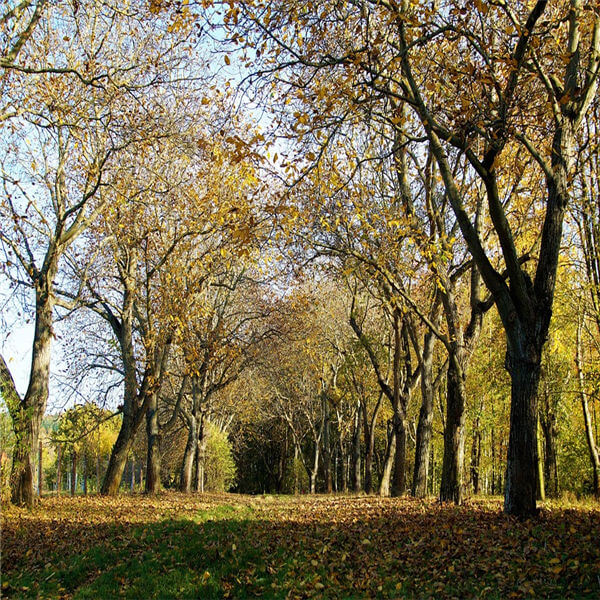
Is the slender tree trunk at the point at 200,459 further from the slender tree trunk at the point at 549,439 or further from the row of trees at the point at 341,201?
the slender tree trunk at the point at 549,439

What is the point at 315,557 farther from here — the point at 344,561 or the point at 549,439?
the point at 549,439

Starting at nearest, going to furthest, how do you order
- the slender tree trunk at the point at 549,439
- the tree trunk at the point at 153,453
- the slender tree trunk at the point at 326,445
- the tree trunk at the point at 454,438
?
the tree trunk at the point at 454,438, the tree trunk at the point at 153,453, the slender tree trunk at the point at 549,439, the slender tree trunk at the point at 326,445

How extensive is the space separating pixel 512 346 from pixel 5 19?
9802 millimetres

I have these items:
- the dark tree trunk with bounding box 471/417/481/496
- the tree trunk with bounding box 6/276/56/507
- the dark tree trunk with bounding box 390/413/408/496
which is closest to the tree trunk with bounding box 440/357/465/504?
the dark tree trunk with bounding box 390/413/408/496

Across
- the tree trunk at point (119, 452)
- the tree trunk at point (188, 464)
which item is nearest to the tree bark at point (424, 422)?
the tree trunk at point (119, 452)

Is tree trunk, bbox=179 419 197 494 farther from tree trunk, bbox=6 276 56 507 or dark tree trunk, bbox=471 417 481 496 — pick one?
dark tree trunk, bbox=471 417 481 496

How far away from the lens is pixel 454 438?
39.2 feet

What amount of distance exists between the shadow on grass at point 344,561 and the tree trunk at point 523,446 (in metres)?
0.31

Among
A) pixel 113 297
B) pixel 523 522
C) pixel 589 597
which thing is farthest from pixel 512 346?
pixel 113 297

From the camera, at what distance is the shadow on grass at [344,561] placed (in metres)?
6.59

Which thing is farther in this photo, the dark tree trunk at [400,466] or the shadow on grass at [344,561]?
the dark tree trunk at [400,466]

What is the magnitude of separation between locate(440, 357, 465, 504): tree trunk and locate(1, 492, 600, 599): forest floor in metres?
0.76

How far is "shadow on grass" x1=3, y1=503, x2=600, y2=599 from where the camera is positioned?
6594 millimetres

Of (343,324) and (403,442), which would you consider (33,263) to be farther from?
(343,324)
